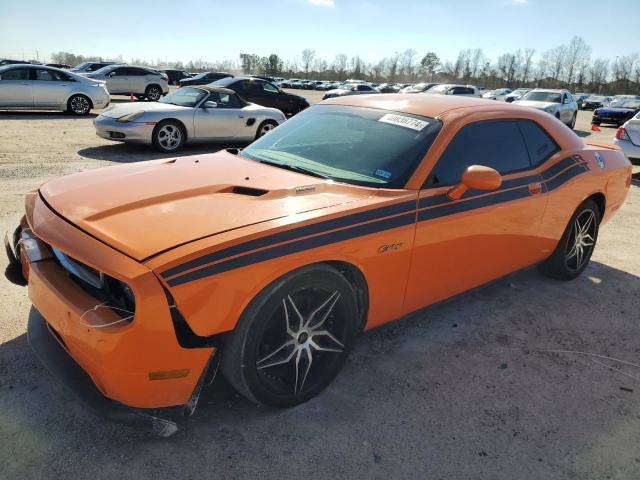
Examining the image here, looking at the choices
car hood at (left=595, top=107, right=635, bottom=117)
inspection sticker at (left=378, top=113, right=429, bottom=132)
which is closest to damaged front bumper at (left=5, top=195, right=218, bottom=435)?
inspection sticker at (left=378, top=113, right=429, bottom=132)

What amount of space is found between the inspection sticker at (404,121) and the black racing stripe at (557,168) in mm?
1160

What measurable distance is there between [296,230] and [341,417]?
0.98 m

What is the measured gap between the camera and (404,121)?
3.26 metres

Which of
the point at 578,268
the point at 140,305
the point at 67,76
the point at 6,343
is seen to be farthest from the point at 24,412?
the point at 67,76

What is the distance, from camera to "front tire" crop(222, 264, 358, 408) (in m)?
2.27

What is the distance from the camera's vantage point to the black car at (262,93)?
15008mm

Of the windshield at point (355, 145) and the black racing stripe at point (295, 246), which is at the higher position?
the windshield at point (355, 145)

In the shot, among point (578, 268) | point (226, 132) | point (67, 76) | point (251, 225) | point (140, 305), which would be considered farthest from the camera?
point (67, 76)

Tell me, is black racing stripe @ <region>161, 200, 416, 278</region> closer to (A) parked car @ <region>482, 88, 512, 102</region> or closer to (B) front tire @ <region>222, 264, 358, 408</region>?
(B) front tire @ <region>222, 264, 358, 408</region>

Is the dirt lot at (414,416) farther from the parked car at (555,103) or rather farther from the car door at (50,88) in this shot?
the parked car at (555,103)

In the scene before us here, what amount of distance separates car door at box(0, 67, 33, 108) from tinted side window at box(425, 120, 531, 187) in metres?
13.8

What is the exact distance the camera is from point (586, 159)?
13.9ft

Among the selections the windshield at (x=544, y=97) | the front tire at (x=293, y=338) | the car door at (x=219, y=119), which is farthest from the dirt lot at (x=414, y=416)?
the windshield at (x=544, y=97)

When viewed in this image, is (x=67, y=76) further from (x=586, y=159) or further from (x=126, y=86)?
(x=586, y=159)
